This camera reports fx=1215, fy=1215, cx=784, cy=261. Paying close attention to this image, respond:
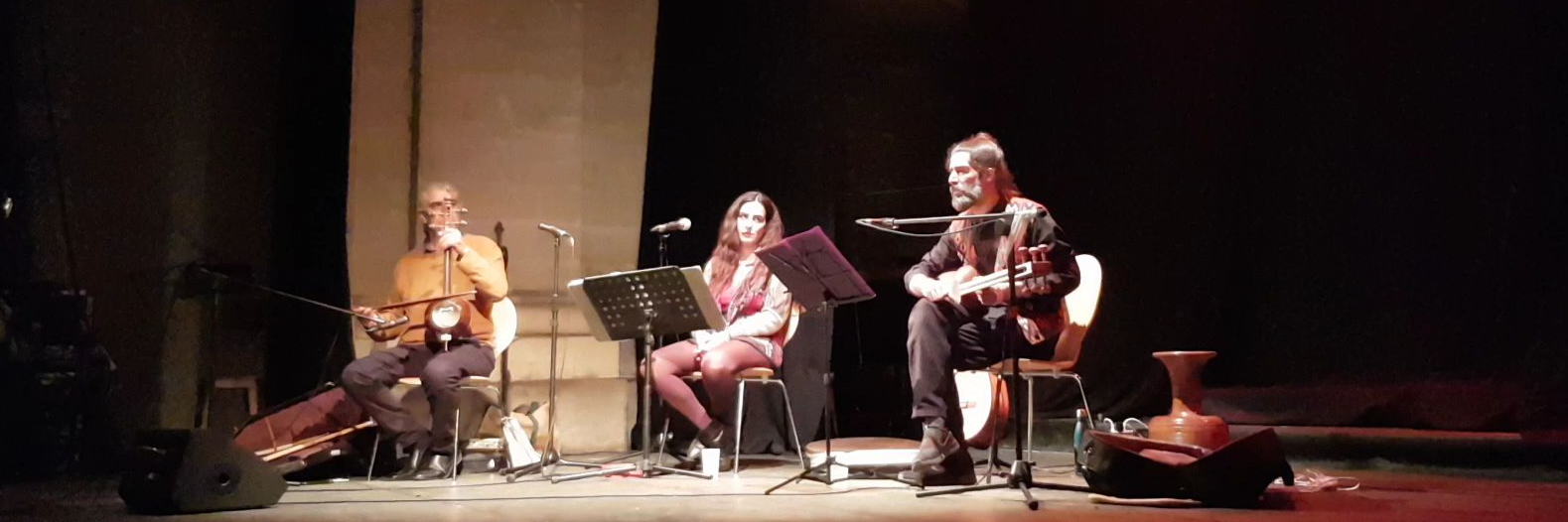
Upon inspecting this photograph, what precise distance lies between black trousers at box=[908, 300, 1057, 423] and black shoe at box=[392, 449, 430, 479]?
1.94 metres

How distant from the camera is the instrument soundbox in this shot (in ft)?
14.1

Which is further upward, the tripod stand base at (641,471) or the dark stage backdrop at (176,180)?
the dark stage backdrop at (176,180)

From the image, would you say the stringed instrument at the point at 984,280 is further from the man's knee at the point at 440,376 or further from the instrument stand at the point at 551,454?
the man's knee at the point at 440,376

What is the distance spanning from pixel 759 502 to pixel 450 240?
5.93ft

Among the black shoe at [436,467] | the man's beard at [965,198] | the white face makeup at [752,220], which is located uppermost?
the man's beard at [965,198]

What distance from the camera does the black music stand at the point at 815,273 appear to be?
152 inches

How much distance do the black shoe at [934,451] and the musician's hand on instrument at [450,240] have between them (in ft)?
6.54

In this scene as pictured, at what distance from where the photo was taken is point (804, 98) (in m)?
6.02

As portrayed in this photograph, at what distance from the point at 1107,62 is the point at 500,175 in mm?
2917

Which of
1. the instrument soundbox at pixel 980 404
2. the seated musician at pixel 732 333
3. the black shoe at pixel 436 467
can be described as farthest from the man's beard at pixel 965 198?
the black shoe at pixel 436 467

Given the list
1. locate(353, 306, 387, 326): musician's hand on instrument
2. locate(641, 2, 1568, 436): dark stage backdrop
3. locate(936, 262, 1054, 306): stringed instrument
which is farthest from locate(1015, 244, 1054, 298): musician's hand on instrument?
locate(353, 306, 387, 326): musician's hand on instrument

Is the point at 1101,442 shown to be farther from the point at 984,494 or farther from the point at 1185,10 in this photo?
the point at 1185,10

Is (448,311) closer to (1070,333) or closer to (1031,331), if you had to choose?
(1031,331)

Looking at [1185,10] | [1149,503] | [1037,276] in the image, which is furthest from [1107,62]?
[1149,503]
